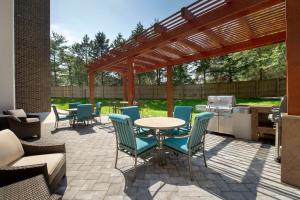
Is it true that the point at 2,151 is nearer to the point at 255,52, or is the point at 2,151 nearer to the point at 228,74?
the point at 255,52

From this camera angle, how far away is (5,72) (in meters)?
5.76

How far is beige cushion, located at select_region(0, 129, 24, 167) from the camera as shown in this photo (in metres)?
2.07

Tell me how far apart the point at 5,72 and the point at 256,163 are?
23.5ft

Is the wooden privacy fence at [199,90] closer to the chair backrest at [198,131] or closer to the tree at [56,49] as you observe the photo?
the tree at [56,49]

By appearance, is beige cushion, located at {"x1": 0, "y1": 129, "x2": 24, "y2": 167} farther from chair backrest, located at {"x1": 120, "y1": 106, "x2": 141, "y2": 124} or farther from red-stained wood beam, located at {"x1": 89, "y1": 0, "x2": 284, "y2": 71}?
red-stained wood beam, located at {"x1": 89, "y1": 0, "x2": 284, "y2": 71}

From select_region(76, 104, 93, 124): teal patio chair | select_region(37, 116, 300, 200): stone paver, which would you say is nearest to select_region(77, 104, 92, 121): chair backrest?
select_region(76, 104, 93, 124): teal patio chair

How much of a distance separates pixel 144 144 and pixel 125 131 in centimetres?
41

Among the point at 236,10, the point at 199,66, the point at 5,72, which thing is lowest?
the point at 5,72

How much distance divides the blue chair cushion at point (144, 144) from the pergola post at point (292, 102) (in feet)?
5.99

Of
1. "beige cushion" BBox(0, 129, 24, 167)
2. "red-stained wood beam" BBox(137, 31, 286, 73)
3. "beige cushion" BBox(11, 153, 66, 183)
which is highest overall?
"red-stained wood beam" BBox(137, 31, 286, 73)

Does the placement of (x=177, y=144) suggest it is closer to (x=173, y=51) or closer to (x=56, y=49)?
(x=173, y=51)

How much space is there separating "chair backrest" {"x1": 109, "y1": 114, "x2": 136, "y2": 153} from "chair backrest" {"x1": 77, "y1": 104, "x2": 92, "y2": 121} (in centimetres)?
383

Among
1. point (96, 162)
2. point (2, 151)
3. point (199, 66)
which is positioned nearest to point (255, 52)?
point (199, 66)

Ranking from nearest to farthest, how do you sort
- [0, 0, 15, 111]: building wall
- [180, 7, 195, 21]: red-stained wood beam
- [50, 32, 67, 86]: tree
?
[180, 7, 195, 21]: red-stained wood beam, [0, 0, 15, 111]: building wall, [50, 32, 67, 86]: tree
